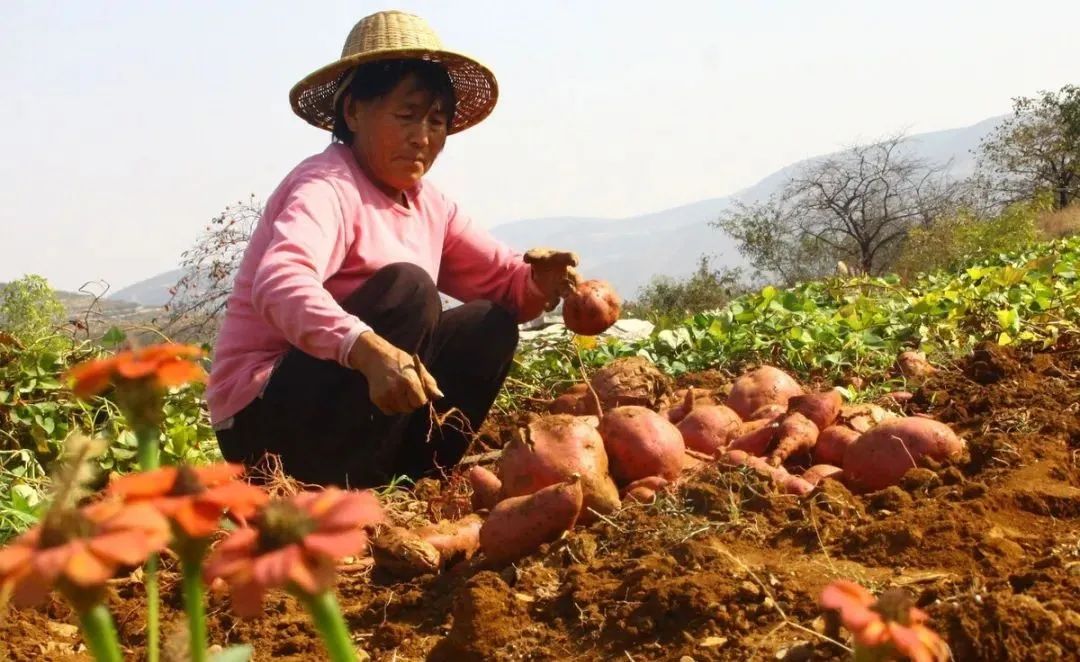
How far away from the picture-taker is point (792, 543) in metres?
2.02

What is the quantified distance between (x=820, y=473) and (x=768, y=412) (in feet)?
1.39

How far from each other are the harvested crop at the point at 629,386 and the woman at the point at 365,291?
1.12 ft

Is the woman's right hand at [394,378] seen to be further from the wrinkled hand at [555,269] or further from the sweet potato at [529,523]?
the wrinkled hand at [555,269]

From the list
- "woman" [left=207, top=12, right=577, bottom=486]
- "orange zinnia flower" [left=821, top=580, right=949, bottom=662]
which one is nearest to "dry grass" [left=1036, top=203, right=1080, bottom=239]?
"woman" [left=207, top=12, right=577, bottom=486]

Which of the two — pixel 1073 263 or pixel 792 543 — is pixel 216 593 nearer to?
pixel 792 543

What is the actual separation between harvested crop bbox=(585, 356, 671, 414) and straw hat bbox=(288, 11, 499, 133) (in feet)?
3.48

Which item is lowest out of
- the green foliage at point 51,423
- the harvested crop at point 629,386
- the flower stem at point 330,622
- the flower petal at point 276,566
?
A: the harvested crop at point 629,386

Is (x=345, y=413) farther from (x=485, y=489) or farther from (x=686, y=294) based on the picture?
(x=686, y=294)

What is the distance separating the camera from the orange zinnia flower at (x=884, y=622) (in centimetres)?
58

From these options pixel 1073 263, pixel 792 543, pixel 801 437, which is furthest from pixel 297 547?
pixel 1073 263

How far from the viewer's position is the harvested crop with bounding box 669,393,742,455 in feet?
9.03

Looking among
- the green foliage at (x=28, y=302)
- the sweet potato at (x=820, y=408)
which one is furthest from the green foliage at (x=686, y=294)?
the sweet potato at (x=820, y=408)

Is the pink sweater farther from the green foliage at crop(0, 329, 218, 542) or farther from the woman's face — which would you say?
the green foliage at crop(0, 329, 218, 542)

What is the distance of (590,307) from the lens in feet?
10.3
